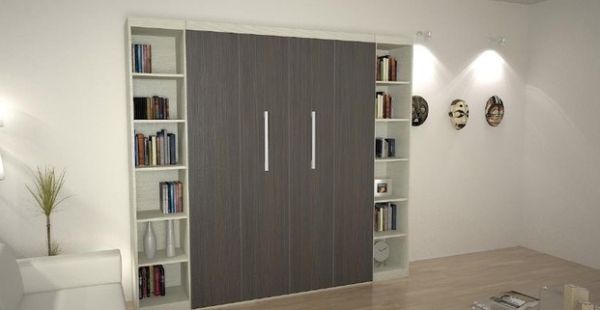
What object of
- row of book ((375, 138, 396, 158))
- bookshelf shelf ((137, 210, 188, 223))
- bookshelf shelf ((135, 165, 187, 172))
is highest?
row of book ((375, 138, 396, 158))

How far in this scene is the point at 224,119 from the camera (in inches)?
156

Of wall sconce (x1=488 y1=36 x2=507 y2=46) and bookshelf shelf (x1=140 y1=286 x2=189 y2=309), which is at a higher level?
wall sconce (x1=488 y1=36 x2=507 y2=46)

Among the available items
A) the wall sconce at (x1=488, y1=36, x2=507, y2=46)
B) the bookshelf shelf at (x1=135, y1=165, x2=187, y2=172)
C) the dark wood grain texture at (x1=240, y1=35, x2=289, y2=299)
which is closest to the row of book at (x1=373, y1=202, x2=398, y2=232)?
the dark wood grain texture at (x1=240, y1=35, x2=289, y2=299)

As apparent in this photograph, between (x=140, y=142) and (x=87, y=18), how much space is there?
3.44 feet

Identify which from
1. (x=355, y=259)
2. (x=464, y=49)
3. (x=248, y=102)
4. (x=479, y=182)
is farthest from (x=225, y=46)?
(x=479, y=182)

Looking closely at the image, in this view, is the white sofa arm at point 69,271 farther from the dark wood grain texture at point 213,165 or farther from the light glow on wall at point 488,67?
the light glow on wall at point 488,67

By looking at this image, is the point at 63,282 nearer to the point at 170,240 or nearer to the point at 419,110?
the point at 170,240

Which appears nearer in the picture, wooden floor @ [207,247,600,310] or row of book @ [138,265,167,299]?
row of book @ [138,265,167,299]

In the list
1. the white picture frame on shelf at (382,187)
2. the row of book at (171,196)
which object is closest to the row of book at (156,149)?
the row of book at (171,196)

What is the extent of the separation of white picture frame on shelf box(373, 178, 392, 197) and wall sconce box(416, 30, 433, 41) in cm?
153

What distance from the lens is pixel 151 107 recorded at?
3.95 m

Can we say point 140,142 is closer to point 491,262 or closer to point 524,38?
point 491,262

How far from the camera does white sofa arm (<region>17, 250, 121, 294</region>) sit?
323 cm

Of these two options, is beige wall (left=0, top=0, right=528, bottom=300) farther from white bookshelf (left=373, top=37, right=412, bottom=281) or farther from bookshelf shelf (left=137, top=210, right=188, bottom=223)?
white bookshelf (left=373, top=37, right=412, bottom=281)
